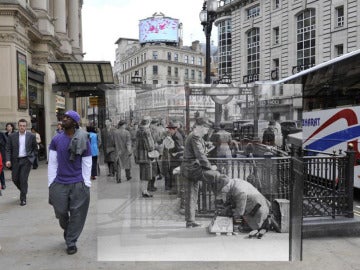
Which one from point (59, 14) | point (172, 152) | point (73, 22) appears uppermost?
point (73, 22)

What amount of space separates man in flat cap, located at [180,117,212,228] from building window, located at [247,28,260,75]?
49.5 meters

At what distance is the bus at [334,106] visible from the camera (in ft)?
32.5

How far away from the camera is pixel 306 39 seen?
4400cm

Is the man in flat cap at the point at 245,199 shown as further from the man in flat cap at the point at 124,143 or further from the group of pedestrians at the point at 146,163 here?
the man in flat cap at the point at 124,143

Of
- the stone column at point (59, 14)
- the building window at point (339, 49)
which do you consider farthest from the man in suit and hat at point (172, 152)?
the building window at point (339, 49)

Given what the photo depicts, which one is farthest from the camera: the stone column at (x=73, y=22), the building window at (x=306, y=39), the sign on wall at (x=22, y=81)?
the building window at (x=306, y=39)

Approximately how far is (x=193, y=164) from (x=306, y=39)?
42306 millimetres

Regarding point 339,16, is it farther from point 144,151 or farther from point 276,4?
point 144,151

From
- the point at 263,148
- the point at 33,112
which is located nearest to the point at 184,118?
the point at 263,148

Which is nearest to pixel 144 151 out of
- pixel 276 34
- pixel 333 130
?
pixel 333 130

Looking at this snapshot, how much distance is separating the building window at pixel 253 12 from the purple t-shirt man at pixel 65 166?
51545 millimetres

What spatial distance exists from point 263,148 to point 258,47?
49.9 meters

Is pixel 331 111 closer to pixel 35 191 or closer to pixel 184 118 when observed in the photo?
pixel 184 118

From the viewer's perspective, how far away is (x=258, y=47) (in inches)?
2103
